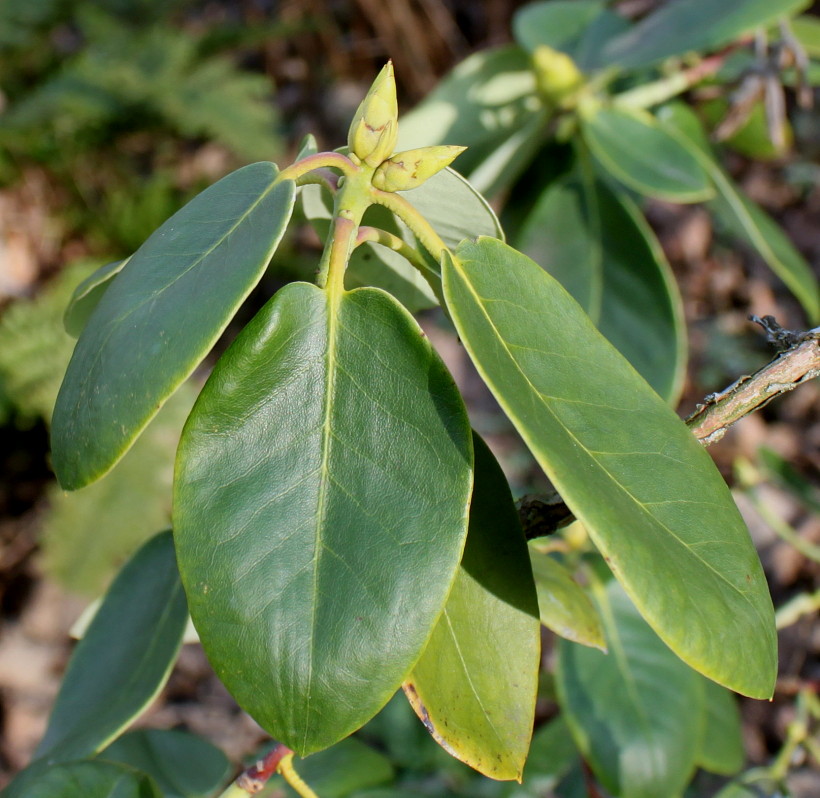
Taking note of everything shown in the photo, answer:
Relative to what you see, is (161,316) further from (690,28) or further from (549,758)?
(549,758)

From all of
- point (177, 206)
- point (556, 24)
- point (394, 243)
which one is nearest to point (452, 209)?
point (394, 243)

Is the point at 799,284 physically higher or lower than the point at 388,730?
higher

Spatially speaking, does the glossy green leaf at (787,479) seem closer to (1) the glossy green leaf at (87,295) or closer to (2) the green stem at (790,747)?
(2) the green stem at (790,747)

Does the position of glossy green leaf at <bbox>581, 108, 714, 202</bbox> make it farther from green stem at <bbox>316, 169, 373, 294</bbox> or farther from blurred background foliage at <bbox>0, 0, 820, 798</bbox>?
green stem at <bbox>316, 169, 373, 294</bbox>

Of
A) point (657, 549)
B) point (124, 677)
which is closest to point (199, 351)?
point (657, 549)

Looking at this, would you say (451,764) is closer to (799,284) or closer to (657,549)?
(799,284)
